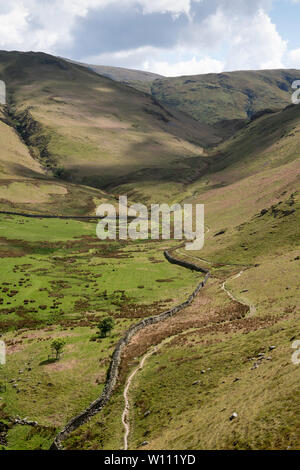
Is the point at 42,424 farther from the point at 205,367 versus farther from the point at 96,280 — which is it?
the point at 96,280

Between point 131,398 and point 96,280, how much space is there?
52867 mm

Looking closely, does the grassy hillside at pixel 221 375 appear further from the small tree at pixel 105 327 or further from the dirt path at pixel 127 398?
the small tree at pixel 105 327

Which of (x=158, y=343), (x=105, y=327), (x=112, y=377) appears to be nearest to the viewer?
(x=112, y=377)

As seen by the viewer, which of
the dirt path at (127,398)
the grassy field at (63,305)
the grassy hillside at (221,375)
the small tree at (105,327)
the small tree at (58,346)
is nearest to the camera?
the grassy hillside at (221,375)

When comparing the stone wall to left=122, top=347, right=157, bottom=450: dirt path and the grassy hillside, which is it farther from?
left=122, top=347, right=157, bottom=450: dirt path

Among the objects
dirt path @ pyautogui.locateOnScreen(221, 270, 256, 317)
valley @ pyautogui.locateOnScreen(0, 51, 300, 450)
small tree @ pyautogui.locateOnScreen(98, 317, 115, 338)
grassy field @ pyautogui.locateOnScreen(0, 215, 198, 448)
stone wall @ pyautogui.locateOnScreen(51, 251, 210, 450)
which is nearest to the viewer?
valley @ pyautogui.locateOnScreen(0, 51, 300, 450)

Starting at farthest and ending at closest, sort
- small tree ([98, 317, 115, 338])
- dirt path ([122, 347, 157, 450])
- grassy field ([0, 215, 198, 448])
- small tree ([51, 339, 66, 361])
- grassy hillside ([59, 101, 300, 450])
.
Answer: small tree ([98, 317, 115, 338]) < small tree ([51, 339, 66, 361]) < grassy field ([0, 215, 198, 448]) < dirt path ([122, 347, 157, 450]) < grassy hillside ([59, 101, 300, 450])

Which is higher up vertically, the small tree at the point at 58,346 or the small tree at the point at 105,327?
the small tree at the point at 105,327

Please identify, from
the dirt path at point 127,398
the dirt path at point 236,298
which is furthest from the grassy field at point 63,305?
the dirt path at point 236,298

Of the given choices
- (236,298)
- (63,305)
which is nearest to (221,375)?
(236,298)

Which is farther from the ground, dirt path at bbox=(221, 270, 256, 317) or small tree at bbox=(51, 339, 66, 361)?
dirt path at bbox=(221, 270, 256, 317)

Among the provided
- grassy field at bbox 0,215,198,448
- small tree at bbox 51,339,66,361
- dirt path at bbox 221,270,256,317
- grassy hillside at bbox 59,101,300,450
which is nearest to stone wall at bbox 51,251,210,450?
grassy hillside at bbox 59,101,300,450

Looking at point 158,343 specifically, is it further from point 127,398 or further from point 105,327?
point 127,398
